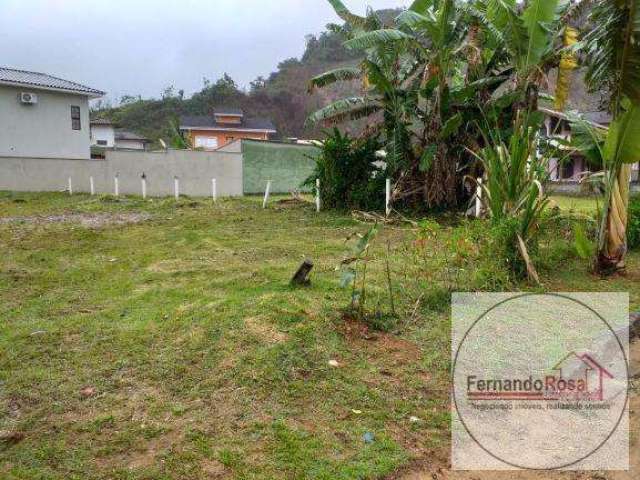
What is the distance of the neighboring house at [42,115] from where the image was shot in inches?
912

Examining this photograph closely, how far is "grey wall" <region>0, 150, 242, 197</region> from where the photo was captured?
2041cm

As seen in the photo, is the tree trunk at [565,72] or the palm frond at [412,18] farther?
the palm frond at [412,18]

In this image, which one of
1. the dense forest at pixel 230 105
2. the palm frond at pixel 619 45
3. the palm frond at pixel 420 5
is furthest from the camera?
the dense forest at pixel 230 105

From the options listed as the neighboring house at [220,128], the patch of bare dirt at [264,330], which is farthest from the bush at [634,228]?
the neighboring house at [220,128]

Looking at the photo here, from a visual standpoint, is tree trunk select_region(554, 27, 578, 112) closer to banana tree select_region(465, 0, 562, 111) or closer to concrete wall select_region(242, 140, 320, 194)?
banana tree select_region(465, 0, 562, 111)

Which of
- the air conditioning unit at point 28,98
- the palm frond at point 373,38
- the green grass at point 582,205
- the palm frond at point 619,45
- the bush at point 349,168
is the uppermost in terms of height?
the air conditioning unit at point 28,98

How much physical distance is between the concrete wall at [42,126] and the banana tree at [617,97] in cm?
2380

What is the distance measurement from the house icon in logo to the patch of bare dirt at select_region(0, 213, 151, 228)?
1027 centimetres

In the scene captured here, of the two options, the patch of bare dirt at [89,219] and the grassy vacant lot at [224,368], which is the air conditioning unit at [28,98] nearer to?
the patch of bare dirt at [89,219]

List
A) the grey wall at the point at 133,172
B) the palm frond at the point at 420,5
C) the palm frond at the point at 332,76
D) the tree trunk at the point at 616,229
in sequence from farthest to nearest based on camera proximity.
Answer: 1. the grey wall at the point at 133,172
2. the palm frond at the point at 332,76
3. the palm frond at the point at 420,5
4. the tree trunk at the point at 616,229

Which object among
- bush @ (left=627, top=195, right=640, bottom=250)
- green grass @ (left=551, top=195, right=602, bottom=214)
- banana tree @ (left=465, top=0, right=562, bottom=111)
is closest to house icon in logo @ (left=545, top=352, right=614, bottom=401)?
green grass @ (left=551, top=195, right=602, bottom=214)

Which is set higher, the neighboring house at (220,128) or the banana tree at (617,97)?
the neighboring house at (220,128)

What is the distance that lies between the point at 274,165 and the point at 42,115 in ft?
36.2

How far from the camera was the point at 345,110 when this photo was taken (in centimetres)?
1345
